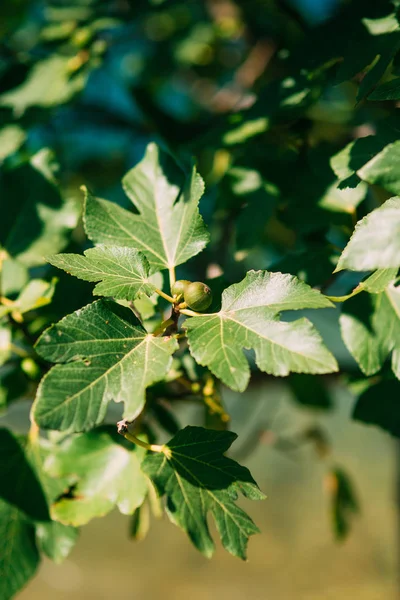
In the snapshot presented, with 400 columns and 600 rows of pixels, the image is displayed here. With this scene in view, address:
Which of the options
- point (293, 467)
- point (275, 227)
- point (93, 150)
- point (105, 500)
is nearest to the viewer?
point (105, 500)

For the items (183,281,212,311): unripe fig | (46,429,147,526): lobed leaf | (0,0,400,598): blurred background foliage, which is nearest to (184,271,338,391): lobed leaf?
(183,281,212,311): unripe fig

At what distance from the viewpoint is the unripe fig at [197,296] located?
2.44ft

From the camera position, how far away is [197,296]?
74 centimetres

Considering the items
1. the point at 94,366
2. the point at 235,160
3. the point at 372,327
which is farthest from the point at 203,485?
the point at 235,160

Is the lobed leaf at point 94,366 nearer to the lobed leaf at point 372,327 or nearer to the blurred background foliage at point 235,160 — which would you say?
the blurred background foliage at point 235,160

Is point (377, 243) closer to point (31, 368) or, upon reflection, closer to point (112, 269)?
point (112, 269)

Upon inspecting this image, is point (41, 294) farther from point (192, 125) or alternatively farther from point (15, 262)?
point (192, 125)

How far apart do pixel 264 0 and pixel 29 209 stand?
4.35 feet

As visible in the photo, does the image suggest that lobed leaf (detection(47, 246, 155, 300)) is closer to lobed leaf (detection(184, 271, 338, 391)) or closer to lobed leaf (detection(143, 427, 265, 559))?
lobed leaf (detection(184, 271, 338, 391))

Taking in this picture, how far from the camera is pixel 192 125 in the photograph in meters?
1.53

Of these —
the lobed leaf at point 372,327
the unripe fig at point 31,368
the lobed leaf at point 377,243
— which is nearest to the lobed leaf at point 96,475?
the unripe fig at point 31,368

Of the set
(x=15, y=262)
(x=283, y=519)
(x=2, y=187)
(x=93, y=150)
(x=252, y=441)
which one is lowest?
(x=283, y=519)

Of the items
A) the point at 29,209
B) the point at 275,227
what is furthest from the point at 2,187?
the point at 275,227

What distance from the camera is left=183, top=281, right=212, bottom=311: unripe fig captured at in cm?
74
